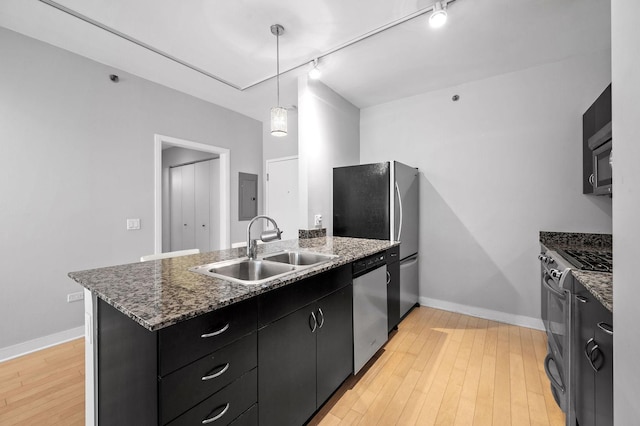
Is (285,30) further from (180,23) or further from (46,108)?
(46,108)

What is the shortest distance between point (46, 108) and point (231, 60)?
1723 millimetres

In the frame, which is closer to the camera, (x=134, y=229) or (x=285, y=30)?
(x=285, y=30)

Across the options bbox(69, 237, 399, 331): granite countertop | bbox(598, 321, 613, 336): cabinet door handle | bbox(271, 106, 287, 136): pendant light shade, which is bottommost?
bbox(598, 321, 613, 336): cabinet door handle

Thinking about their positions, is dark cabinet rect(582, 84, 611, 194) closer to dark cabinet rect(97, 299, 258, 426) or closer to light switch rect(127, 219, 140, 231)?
dark cabinet rect(97, 299, 258, 426)

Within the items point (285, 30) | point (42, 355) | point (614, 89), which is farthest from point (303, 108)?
point (42, 355)

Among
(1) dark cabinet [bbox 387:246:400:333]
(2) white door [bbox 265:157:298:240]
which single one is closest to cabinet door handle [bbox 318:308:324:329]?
(1) dark cabinet [bbox 387:246:400:333]

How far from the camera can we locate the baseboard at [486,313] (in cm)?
270

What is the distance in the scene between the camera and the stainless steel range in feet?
4.67

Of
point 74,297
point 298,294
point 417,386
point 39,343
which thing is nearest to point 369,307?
point 417,386

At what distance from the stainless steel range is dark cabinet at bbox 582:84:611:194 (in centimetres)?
78

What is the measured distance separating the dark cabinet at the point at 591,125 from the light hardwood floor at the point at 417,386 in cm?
154

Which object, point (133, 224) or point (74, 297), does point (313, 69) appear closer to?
point (133, 224)

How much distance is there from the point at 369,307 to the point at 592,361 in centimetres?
119

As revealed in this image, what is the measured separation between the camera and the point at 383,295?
2193 millimetres
